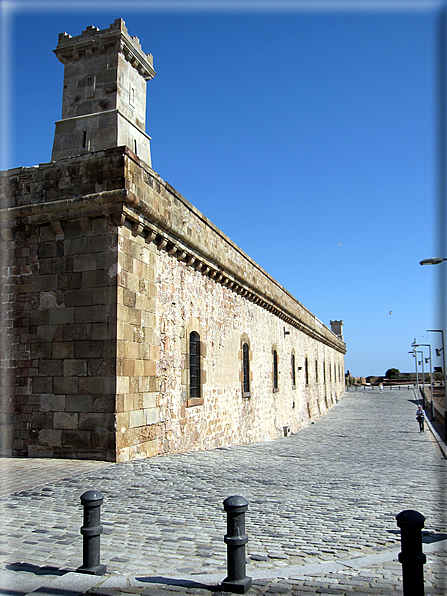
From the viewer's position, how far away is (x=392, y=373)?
260 ft

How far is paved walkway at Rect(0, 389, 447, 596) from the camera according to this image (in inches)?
147

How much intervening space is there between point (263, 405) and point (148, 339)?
9473 mm

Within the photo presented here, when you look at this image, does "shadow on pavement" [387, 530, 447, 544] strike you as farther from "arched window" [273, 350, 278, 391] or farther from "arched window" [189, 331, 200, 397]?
"arched window" [273, 350, 278, 391]

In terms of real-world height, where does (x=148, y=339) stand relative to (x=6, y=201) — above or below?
below

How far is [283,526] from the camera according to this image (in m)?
5.27

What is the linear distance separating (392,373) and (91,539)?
8090 cm

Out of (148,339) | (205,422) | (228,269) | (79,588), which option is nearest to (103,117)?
(228,269)

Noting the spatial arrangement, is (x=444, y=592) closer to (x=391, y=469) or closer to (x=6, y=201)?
(x=391, y=469)

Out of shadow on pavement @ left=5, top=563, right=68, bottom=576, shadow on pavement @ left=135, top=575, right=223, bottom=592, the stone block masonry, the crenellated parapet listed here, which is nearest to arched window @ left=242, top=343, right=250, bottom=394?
the stone block masonry

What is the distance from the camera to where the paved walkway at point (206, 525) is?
374 centimetres

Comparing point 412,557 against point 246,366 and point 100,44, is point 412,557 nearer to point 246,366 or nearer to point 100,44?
point 246,366

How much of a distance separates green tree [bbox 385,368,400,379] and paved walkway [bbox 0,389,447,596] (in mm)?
72644

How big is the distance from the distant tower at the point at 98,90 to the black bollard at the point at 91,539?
1031 centimetres

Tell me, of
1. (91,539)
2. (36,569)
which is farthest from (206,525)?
(36,569)
